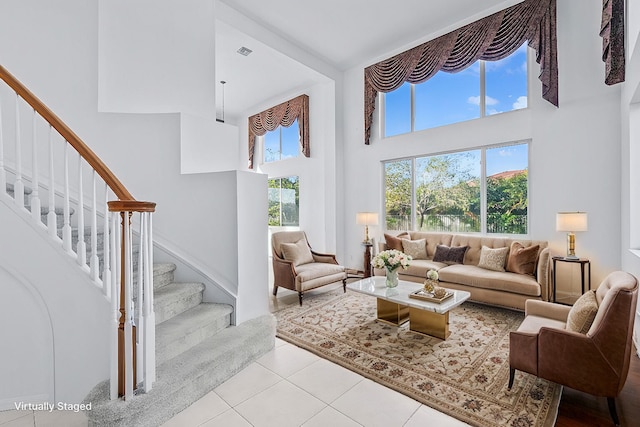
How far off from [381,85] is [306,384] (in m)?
5.14

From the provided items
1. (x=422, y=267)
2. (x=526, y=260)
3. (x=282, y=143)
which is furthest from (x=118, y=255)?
(x=282, y=143)

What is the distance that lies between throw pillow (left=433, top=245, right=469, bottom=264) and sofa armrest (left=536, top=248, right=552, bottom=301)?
103 centimetres

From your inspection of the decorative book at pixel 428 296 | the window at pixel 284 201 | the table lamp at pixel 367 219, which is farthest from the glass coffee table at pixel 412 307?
the window at pixel 284 201

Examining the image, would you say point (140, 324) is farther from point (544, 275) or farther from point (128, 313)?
point (544, 275)

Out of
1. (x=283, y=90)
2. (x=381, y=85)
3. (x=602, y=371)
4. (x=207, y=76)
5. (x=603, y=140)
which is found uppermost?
(x=283, y=90)

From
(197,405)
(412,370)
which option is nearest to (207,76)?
(197,405)

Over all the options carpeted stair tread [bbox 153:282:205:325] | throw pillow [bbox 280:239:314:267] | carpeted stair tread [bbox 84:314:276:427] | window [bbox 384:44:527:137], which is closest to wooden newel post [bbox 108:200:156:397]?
carpeted stair tread [bbox 84:314:276:427]

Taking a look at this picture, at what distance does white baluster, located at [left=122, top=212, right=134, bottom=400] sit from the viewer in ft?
5.88

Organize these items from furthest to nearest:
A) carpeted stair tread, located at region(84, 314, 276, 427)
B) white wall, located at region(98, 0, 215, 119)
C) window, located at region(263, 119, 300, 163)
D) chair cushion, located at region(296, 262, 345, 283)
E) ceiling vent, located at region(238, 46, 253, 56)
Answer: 1. window, located at region(263, 119, 300, 163)
2. ceiling vent, located at region(238, 46, 253, 56)
3. chair cushion, located at region(296, 262, 345, 283)
4. white wall, located at region(98, 0, 215, 119)
5. carpeted stair tread, located at region(84, 314, 276, 427)

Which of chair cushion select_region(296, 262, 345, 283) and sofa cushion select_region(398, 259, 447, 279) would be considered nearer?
chair cushion select_region(296, 262, 345, 283)

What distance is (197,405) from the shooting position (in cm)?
208

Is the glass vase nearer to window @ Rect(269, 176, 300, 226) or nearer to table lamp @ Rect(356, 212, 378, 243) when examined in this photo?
table lamp @ Rect(356, 212, 378, 243)

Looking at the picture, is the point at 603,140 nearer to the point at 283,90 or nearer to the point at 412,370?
the point at 412,370

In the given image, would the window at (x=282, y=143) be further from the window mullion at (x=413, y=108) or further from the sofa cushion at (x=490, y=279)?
the sofa cushion at (x=490, y=279)
